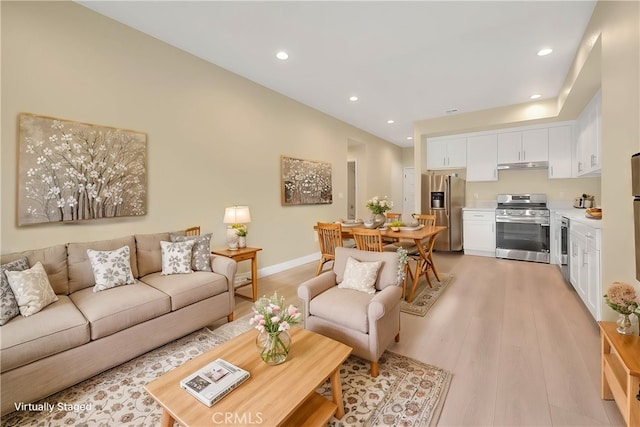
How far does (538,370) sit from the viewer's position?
6.59ft

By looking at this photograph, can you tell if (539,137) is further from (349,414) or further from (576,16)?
(349,414)

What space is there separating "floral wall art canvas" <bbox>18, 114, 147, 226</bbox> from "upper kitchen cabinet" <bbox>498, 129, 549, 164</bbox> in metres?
6.06

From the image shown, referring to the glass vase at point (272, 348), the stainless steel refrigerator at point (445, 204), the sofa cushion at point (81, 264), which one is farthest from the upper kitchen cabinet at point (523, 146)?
the sofa cushion at point (81, 264)

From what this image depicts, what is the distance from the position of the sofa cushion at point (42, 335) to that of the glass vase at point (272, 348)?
4.30 ft

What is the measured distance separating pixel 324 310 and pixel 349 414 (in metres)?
0.69

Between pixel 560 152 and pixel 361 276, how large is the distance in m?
4.96

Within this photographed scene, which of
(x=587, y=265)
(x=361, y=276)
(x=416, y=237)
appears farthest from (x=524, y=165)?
(x=361, y=276)

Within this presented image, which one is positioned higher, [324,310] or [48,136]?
[48,136]

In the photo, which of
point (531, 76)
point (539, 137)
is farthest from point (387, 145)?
point (531, 76)

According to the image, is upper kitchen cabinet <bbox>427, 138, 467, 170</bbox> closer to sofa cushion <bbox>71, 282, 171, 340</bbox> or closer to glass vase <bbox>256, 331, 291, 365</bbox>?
glass vase <bbox>256, 331, 291, 365</bbox>

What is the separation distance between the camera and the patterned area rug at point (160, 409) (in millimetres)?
1604

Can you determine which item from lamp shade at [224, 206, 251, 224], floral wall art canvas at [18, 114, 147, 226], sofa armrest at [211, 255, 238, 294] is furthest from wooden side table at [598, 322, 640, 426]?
floral wall art canvas at [18, 114, 147, 226]

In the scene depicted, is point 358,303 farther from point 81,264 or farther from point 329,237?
point 81,264

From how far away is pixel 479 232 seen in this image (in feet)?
18.2
